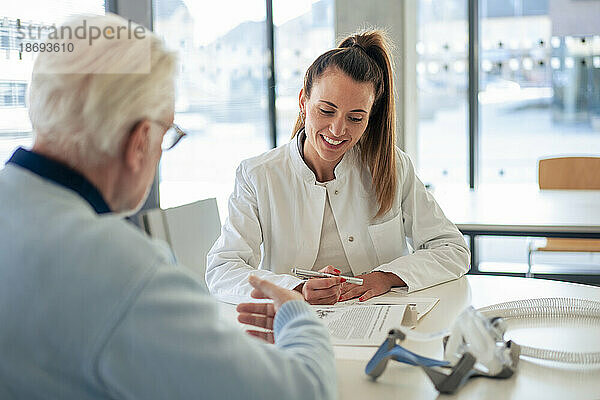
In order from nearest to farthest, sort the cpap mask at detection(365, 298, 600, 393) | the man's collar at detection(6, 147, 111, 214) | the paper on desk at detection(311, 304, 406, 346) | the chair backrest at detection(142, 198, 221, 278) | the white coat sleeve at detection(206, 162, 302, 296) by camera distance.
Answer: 1. the man's collar at detection(6, 147, 111, 214)
2. the cpap mask at detection(365, 298, 600, 393)
3. the paper on desk at detection(311, 304, 406, 346)
4. the white coat sleeve at detection(206, 162, 302, 296)
5. the chair backrest at detection(142, 198, 221, 278)

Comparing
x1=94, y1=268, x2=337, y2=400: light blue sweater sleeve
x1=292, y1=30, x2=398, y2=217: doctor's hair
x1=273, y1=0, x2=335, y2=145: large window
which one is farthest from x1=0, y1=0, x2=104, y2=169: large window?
x1=273, y1=0, x2=335, y2=145: large window

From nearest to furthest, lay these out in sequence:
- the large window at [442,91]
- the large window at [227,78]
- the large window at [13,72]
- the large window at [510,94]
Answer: the large window at [13,72]
the large window at [227,78]
the large window at [510,94]
the large window at [442,91]

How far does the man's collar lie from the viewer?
2.91 feet

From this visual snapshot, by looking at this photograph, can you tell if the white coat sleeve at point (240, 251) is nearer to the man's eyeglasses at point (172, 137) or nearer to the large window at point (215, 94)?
the man's eyeglasses at point (172, 137)

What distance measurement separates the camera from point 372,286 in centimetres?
184

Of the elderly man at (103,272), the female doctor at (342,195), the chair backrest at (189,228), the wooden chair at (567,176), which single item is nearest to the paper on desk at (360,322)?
the female doctor at (342,195)

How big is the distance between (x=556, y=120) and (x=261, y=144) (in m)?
2.19

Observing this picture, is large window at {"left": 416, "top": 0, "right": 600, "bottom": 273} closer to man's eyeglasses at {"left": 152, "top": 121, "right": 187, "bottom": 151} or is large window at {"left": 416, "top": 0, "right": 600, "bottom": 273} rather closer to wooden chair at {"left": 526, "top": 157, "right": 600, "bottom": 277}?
wooden chair at {"left": 526, "top": 157, "right": 600, "bottom": 277}

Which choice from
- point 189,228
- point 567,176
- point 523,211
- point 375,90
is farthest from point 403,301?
point 567,176

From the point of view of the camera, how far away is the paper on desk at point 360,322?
1464mm

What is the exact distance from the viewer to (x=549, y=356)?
1340mm

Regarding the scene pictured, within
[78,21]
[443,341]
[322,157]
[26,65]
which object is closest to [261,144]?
[26,65]

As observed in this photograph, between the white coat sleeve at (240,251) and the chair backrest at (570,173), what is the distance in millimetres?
2566

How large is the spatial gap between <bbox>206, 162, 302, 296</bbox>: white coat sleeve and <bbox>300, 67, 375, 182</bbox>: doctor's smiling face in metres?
0.26
